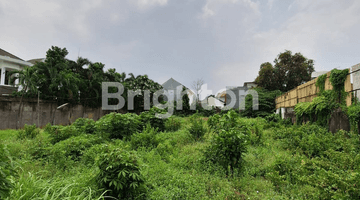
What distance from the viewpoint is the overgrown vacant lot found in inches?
86.6

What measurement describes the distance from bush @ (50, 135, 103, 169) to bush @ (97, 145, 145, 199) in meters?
1.79

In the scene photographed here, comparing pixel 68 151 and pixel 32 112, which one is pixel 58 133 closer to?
pixel 68 151

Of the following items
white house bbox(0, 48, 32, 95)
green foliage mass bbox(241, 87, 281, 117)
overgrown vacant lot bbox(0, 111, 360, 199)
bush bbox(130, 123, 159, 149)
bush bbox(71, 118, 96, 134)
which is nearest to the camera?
overgrown vacant lot bbox(0, 111, 360, 199)

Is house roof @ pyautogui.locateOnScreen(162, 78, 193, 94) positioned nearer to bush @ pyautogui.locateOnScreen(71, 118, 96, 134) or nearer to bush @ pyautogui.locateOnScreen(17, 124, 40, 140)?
bush @ pyautogui.locateOnScreen(71, 118, 96, 134)

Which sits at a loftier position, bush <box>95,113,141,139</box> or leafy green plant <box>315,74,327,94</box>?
leafy green plant <box>315,74,327,94</box>

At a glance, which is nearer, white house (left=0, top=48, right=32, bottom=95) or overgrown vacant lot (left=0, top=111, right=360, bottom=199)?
overgrown vacant lot (left=0, top=111, right=360, bottom=199)

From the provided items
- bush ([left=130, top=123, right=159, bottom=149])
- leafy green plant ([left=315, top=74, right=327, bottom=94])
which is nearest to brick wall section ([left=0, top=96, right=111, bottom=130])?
bush ([left=130, top=123, right=159, bottom=149])

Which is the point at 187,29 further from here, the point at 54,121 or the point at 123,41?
the point at 54,121

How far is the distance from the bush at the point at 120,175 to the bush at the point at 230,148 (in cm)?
174

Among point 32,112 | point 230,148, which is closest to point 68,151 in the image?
point 230,148

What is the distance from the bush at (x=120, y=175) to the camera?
223 cm

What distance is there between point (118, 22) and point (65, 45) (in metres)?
5.75

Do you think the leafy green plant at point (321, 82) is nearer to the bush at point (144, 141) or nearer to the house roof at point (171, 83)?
the bush at point (144, 141)

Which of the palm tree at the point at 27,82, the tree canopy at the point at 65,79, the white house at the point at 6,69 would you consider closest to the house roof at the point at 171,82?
the tree canopy at the point at 65,79
